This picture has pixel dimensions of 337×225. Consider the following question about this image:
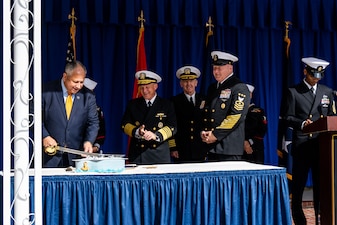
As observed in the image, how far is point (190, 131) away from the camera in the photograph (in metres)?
5.27

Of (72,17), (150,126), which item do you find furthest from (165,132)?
(72,17)

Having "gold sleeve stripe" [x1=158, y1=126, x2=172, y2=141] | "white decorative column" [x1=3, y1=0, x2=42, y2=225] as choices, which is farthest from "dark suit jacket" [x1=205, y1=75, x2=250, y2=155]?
"white decorative column" [x1=3, y1=0, x2=42, y2=225]

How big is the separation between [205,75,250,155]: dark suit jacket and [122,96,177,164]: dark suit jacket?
35cm

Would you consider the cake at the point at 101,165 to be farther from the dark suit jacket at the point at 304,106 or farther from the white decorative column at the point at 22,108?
the dark suit jacket at the point at 304,106

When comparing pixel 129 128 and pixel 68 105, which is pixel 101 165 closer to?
pixel 68 105

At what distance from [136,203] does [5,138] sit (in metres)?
0.84

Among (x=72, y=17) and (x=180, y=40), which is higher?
(x=72, y=17)

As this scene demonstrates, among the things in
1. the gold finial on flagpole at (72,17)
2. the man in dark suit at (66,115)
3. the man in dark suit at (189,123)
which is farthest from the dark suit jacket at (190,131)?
the gold finial on flagpole at (72,17)

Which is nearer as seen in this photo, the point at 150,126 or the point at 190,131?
the point at 150,126

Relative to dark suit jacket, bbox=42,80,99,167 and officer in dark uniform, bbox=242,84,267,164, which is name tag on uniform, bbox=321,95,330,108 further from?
dark suit jacket, bbox=42,80,99,167

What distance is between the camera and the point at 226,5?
6617 millimetres

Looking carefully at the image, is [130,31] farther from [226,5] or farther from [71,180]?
[71,180]

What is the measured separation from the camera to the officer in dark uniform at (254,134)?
5.86 meters

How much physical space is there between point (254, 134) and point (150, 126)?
5.86 feet
